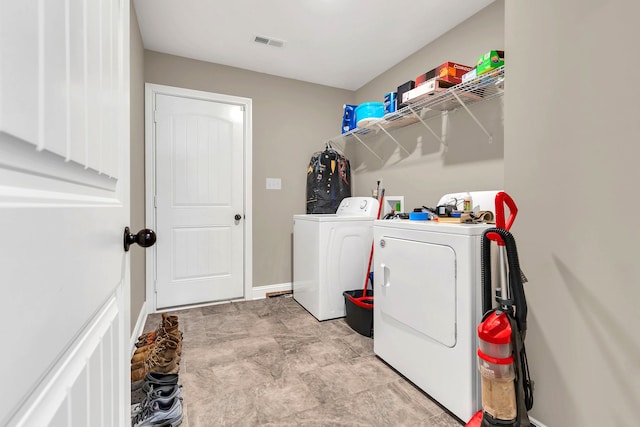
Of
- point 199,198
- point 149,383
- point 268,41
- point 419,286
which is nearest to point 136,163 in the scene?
point 199,198

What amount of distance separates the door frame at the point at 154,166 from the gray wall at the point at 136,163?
3.5 inches

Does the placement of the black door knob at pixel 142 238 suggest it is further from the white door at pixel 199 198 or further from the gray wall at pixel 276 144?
the gray wall at pixel 276 144

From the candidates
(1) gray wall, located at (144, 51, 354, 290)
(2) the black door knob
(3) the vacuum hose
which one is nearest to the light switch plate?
(1) gray wall, located at (144, 51, 354, 290)

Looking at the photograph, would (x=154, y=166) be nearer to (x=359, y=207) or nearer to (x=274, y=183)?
(x=274, y=183)

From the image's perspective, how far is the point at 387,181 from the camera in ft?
10.6

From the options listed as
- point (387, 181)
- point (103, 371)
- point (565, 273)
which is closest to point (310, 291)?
point (387, 181)

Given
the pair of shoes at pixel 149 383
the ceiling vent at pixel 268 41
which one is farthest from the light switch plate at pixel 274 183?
the pair of shoes at pixel 149 383

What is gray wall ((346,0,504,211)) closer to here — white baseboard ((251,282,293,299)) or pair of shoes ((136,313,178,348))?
white baseboard ((251,282,293,299))

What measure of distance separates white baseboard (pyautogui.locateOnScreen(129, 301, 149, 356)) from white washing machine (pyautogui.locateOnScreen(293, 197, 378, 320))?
4.58 feet

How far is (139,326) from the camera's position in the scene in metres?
2.40

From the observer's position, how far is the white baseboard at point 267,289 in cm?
334

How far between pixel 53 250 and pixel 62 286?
6 centimetres

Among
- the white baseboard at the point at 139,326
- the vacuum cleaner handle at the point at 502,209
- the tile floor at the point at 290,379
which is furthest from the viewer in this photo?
the white baseboard at the point at 139,326

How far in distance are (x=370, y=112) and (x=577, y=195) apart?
82.3 inches
